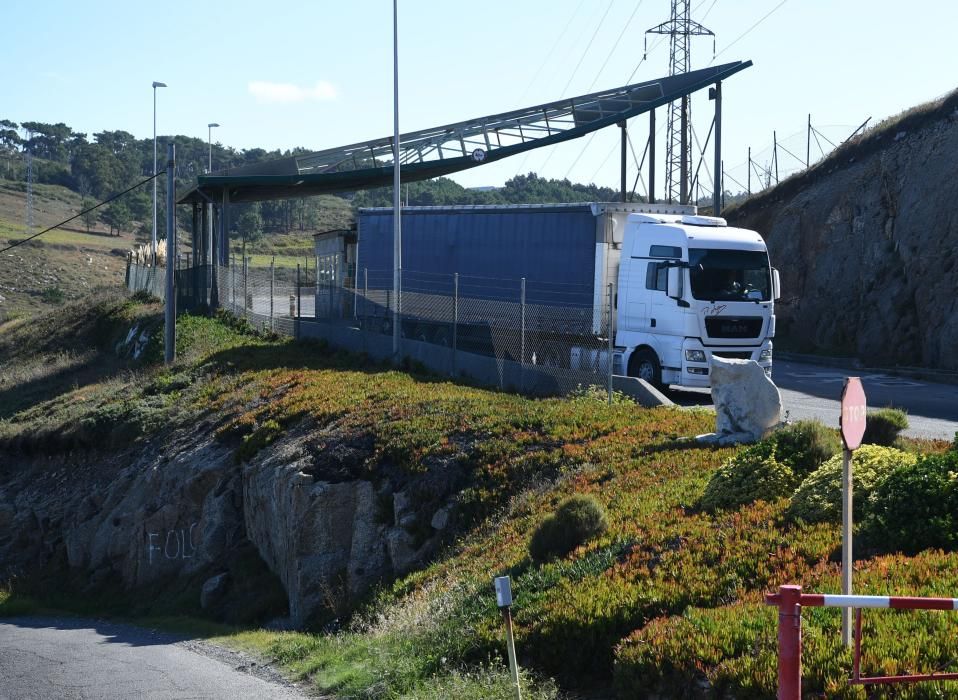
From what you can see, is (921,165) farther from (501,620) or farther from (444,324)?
(501,620)

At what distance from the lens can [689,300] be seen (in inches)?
861

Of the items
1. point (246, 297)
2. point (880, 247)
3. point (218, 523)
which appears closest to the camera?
point (218, 523)

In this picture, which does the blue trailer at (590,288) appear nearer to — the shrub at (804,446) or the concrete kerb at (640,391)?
the concrete kerb at (640,391)

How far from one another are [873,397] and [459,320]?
976 centimetres

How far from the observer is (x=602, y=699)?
8297mm

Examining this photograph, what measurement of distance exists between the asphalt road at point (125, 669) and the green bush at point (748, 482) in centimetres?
451

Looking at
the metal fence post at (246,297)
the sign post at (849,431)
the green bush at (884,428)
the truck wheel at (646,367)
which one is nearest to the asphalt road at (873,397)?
the truck wheel at (646,367)

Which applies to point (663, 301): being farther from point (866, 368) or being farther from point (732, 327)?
point (866, 368)

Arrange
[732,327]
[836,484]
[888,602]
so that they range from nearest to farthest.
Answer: [888,602]
[836,484]
[732,327]

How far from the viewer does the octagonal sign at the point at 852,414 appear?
6.32 meters

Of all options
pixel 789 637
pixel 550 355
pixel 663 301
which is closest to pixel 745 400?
pixel 663 301

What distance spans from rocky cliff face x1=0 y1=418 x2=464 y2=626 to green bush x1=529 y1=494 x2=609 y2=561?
3.94 metres

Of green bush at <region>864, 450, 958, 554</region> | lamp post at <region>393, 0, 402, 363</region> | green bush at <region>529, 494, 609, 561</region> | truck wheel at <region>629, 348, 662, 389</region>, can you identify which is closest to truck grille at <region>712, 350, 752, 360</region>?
truck wheel at <region>629, 348, 662, 389</region>

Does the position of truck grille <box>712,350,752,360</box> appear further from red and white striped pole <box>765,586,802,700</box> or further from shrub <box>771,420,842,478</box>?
red and white striped pole <box>765,586,802,700</box>
